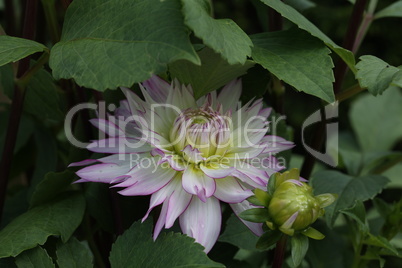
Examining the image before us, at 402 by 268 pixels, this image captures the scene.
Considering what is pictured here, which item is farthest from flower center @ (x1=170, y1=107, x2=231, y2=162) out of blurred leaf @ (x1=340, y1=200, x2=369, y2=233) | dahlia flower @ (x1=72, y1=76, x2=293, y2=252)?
→ blurred leaf @ (x1=340, y1=200, x2=369, y2=233)

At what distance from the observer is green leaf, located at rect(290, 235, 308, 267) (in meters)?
0.37

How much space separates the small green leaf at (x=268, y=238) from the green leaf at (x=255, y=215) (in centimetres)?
1

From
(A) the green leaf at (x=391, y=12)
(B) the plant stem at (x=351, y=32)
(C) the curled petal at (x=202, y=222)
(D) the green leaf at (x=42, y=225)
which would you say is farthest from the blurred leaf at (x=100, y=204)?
(A) the green leaf at (x=391, y=12)

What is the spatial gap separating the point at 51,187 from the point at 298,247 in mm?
205

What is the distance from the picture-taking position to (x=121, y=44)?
0.36 meters

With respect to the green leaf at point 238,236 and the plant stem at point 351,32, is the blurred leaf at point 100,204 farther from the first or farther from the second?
the plant stem at point 351,32

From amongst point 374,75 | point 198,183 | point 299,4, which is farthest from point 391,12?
point 198,183

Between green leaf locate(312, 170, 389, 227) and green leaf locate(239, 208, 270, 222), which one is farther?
green leaf locate(312, 170, 389, 227)

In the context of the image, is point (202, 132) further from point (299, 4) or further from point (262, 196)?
point (299, 4)

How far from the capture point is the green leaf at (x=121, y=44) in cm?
34

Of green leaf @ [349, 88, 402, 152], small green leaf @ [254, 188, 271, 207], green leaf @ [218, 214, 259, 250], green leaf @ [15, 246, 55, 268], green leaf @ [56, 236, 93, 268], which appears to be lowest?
green leaf @ [349, 88, 402, 152]

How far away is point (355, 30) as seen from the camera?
19.7 inches

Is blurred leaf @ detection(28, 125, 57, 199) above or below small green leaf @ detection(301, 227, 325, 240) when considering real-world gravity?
Answer: below

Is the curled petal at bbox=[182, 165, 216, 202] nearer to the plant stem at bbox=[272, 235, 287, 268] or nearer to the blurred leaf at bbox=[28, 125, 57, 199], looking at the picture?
the plant stem at bbox=[272, 235, 287, 268]
